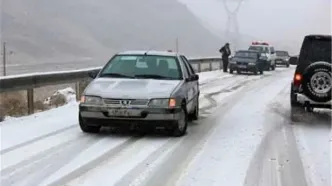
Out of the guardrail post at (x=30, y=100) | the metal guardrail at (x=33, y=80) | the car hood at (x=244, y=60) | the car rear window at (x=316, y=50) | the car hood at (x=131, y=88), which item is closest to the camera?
the car hood at (x=131, y=88)

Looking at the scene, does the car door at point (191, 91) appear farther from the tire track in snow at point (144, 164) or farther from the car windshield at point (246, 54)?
the car windshield at point (246, 54)

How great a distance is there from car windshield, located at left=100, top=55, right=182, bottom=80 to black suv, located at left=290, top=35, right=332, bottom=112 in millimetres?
2773

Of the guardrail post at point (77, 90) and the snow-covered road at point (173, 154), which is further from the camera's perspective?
the guardrail post at point (77, 90)

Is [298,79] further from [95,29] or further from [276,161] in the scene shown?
[95,29]

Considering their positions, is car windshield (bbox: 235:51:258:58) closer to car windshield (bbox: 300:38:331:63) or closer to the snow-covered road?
car windshield (bbox: 300:38:331:63)

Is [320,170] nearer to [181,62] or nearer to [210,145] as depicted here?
[210,145]

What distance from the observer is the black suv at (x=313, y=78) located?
36.0 ft

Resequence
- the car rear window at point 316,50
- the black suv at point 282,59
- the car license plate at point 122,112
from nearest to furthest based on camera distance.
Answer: the car license plate at point 122,112
the car rear window at point 316,50
the black suv at point 282,59

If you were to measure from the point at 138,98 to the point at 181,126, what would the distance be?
97cm

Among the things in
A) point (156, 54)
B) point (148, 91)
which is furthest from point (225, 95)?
point (148, 91)

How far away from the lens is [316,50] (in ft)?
39.3

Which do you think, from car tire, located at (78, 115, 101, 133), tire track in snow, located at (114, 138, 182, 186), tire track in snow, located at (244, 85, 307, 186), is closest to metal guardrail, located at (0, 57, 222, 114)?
car tire, located at (78, 115, 101, 133)

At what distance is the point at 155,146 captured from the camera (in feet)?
27.2

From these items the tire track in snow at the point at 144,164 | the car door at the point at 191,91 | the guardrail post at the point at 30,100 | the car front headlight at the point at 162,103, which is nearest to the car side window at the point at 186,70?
the car door at the point at 191,91
